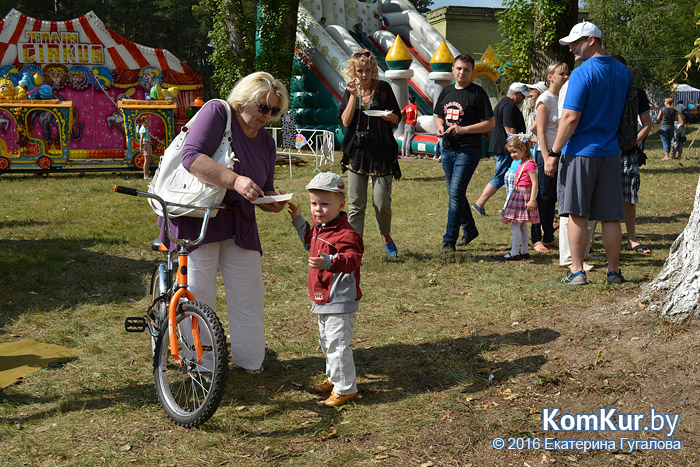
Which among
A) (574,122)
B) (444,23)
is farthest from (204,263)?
(444,23)

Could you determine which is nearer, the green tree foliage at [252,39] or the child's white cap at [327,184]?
the child's white cap at [327,184]

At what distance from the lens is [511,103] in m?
9.05

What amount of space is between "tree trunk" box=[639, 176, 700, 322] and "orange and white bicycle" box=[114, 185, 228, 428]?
2.83m

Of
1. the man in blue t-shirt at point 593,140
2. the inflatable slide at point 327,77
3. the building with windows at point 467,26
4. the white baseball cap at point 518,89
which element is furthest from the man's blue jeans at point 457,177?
the building with windows at point 467,26

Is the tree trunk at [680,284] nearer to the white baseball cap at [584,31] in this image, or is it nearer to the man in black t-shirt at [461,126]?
the white baseball cap at [584,31]

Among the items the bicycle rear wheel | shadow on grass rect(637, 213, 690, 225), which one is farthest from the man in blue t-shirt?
shadow on grass rect(637, 213, 690, 225)

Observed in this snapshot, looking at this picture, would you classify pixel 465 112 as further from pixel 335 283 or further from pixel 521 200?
pixel 335 283

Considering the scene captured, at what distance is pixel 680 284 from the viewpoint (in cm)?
435

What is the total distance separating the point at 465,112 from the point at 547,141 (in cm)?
98

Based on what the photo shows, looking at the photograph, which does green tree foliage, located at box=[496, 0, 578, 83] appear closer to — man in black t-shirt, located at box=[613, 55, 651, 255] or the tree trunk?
man in black t-shirt, located at box=[613, 55, 651, 255]

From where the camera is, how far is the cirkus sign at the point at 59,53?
734 inches

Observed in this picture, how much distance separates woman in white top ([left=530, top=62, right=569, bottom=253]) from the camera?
720cm

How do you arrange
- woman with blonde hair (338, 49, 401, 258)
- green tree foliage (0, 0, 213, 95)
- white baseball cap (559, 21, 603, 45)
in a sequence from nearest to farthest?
white baseball cap (559, 21, 603, 45)
woman with blonde hair (338, 49, 401, 258)
green tree foliage (0, 0, 213, 95)

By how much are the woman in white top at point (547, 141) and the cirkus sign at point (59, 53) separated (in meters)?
15.0
